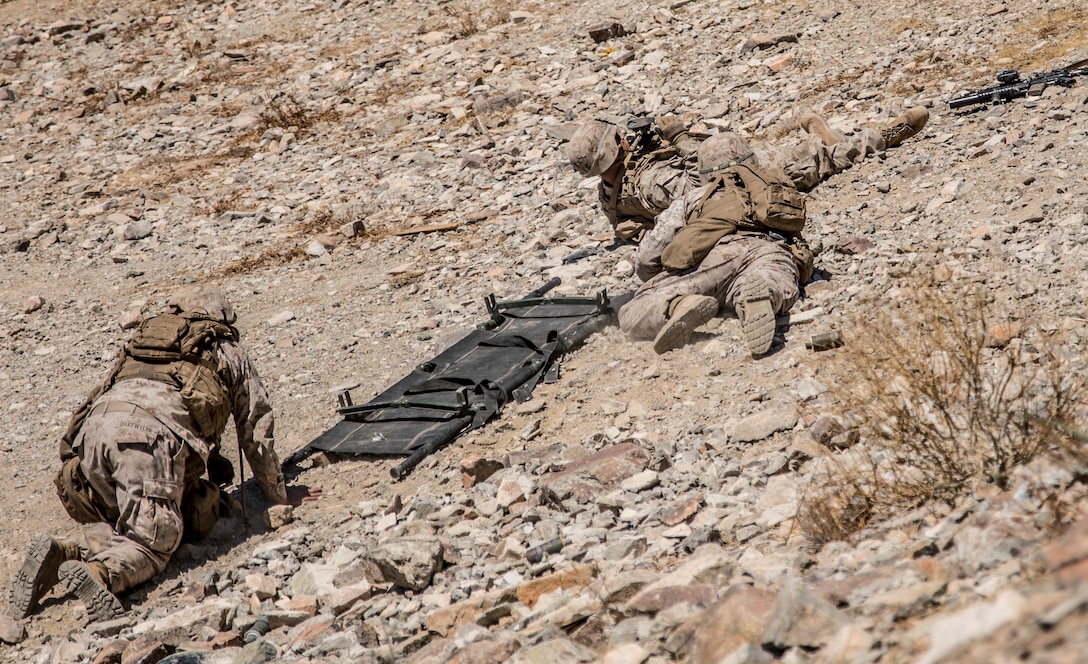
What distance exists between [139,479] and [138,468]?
0.18ft

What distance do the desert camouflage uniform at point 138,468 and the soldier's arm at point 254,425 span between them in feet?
1.31

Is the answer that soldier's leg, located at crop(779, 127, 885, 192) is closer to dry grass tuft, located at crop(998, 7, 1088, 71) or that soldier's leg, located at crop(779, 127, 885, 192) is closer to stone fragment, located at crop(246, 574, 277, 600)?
dry grass tuft, located at crop(998, 7, 1088, 71)

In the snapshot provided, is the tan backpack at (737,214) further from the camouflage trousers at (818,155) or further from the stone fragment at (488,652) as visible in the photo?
the stone fragment at (488,652)

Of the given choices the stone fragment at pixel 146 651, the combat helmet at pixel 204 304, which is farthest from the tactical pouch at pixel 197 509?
the stone fragment at pixel 146 651

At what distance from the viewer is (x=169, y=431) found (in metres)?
5.28

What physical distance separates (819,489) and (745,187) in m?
3.53

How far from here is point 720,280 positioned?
656 cm

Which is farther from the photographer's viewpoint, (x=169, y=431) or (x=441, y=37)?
(x=441, y=37)

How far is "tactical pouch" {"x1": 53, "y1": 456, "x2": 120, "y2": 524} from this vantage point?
5402mm

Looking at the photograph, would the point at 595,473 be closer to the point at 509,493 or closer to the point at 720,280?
the point at 509,493

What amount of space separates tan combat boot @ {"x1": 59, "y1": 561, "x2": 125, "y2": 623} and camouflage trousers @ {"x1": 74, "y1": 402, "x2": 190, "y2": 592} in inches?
6.8

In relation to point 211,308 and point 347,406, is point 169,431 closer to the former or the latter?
point 211,308

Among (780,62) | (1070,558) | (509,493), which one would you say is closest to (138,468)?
(509,493)

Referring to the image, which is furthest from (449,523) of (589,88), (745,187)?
(589,88)
